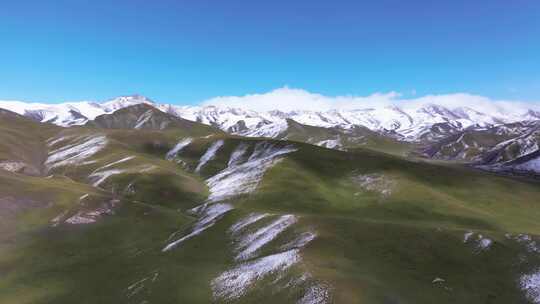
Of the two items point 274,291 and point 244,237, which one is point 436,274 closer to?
point 274,291

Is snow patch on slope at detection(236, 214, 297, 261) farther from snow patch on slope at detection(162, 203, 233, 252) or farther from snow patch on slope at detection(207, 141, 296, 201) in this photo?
snow patch on slope at detection(207, 141, 296, 201)

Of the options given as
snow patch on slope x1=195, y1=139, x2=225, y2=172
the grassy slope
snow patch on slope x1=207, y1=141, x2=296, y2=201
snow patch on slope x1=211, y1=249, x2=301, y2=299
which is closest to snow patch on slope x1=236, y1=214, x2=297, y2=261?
the grassy slope

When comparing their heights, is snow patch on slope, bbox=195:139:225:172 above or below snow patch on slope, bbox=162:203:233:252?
above

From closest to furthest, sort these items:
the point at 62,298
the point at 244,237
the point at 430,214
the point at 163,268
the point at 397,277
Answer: the point at 397,277 → the point at 62,298 → the point at 163,268 → the point at 244,237 → the point at 430,214

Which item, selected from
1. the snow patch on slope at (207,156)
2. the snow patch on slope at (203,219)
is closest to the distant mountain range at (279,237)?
the snow patch on slope at (203,219)

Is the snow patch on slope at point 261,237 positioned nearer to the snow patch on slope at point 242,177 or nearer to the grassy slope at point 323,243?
the grassy slope at point 323,243

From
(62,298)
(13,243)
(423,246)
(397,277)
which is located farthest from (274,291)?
(13,243)

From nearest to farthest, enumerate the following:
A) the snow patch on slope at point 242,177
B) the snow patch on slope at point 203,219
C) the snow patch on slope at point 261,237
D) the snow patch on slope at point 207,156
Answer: the snow patch on slope at point 261,237, the snow patch on slope at point 203,219, the snow patch on slope at point 242,177, the snow patch on slope at point 207,156

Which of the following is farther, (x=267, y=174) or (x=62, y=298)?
(x=267, y=174)
